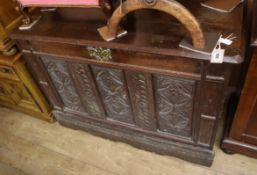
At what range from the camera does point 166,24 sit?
0.95 m

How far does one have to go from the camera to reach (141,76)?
1.03 m

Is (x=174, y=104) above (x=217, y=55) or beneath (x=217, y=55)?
beneath

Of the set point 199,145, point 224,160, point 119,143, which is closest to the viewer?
point 199,145

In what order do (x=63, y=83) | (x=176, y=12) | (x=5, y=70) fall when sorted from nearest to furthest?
(x=176, y=12) < (x=63, y=83) < (x=5, y=70)

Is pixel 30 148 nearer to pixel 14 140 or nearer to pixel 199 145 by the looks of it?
pixel 14 140

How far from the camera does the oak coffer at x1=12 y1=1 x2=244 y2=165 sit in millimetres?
896

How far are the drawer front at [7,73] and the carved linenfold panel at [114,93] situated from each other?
564 mm

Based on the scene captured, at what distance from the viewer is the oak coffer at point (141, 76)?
2.94 ft

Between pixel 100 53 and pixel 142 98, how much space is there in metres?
0.29

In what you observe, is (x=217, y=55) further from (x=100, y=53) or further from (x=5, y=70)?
(x=5, y=70)

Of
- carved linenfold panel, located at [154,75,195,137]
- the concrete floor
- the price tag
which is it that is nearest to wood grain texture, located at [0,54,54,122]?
the concrete floor

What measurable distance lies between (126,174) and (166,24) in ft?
2.74

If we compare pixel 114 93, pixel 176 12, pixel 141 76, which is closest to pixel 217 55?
pixel 176 12

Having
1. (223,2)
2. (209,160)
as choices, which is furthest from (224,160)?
(223,2)
